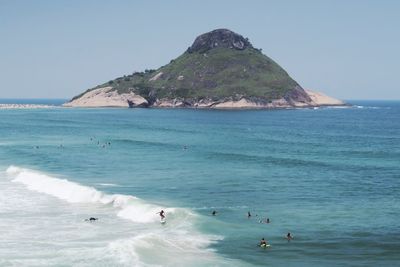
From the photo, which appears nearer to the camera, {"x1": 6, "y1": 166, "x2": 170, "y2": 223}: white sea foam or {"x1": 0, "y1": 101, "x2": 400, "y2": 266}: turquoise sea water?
{"x1": 0, "y1": 101, "x2": 400, "y2": 266}: turquoise sea water

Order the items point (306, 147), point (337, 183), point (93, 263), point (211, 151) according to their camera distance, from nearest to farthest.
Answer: point (93, 263) → point (337, 183) → point (211, 151) → point (306, 147)

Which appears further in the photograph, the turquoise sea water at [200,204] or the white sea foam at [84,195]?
the white sea foam at [84,195]

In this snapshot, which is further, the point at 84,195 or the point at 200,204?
the point at 84,195

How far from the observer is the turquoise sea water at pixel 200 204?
45.3 m

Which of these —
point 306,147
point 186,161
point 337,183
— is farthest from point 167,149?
point 337,183

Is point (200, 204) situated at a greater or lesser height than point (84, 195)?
greater

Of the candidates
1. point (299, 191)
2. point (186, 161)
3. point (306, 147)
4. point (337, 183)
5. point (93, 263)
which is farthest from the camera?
point (306, 147)

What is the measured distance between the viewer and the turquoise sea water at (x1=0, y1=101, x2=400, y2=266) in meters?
45.3

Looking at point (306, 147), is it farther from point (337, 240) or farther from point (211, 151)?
point (337, 240)

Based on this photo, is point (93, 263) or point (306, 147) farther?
point (306, 147)

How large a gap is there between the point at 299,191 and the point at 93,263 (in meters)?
34.6

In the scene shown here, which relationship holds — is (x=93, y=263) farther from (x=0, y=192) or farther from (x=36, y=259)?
(x=0, y=192)

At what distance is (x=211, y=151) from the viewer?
115438mm

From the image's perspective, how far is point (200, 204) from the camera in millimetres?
62844
